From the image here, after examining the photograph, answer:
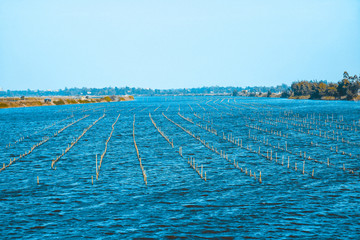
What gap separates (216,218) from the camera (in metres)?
38.1

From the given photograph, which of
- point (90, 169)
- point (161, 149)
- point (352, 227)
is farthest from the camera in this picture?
point (161, 149)

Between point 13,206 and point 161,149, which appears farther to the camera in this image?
point 161,149

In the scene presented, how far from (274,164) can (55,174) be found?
30.5 metres

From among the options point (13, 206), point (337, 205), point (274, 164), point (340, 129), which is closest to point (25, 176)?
point (13, 206)

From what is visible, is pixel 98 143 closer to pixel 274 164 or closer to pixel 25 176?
pixel 25 176

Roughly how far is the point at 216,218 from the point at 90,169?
28.0 meters

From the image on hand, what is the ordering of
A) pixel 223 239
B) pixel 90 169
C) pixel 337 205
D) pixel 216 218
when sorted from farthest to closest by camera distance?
pixel 90 169
pixel 337 205
pixel 216 218
pixel 223 239

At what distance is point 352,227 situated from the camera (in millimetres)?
35625

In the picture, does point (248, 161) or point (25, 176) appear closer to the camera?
point (25, 176)

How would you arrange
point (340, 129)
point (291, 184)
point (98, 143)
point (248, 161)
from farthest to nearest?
1. point (340, 129)
2. point (98, 143)
3. point (248, 161)
4. point (291, 184)

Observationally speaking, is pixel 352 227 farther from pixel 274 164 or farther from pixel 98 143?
pixel 98 143

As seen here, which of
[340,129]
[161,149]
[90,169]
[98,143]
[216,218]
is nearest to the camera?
[216,218]

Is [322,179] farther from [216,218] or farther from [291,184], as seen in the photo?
[216,218]

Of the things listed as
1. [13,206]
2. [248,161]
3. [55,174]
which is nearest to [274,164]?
[248,161]
